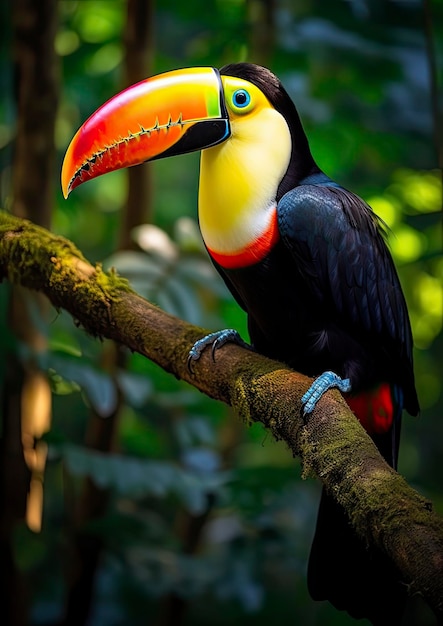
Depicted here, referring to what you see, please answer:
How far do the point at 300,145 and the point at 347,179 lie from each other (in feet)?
6.46

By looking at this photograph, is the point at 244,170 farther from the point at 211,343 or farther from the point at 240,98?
the point at 211,343

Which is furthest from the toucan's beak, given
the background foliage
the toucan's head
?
the background foliage

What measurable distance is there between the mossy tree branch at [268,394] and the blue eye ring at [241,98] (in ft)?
1.71

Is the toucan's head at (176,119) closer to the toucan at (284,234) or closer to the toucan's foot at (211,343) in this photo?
the toucan at (284,234)

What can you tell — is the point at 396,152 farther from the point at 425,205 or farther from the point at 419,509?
the point at 419,509

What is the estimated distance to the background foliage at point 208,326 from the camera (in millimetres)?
2629

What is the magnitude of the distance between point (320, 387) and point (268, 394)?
0.11 metres

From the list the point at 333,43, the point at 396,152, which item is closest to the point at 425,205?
the point at 396,152

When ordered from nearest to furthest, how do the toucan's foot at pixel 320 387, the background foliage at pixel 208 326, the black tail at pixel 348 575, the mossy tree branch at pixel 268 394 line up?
1. the mossy tree branch at pixel 268 394
2. the toucan's foot at pixel 320 387
3. the black tail at pixel 348 575
4. the background foliage at pixel 208 326

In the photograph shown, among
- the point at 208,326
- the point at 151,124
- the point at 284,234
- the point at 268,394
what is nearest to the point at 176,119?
the point at 151,124

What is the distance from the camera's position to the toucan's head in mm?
1741

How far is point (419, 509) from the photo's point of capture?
1.08 m

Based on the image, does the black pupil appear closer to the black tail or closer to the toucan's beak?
the toucan's beak

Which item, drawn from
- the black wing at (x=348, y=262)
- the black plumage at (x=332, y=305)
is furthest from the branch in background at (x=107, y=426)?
the black wing at (x=348, y=262)
